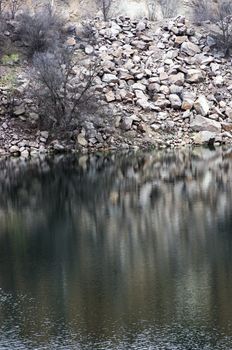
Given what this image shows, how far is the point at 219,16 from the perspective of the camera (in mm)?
58281

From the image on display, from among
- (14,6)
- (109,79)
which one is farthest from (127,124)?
(14,6)

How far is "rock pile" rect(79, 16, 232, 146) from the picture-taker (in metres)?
47.7

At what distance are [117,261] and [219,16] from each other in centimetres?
4247

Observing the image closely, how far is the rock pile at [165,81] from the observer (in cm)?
4769

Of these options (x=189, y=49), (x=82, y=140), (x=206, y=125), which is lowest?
(x=82, y=140)

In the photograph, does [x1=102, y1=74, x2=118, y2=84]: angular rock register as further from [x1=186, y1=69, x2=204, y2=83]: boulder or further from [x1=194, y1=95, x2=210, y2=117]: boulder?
→ [x1=194, y1=95, x2=210, y2=117]: boulder

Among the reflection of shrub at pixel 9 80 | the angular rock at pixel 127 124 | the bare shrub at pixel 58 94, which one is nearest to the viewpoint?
the bare shrub at pixel 58 94

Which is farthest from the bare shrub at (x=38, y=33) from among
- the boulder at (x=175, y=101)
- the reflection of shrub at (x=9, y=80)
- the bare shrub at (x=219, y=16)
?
the bare shrub at (x=219, y=16)

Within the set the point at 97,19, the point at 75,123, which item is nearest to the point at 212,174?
the point at 75,123

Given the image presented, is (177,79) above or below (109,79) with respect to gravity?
below

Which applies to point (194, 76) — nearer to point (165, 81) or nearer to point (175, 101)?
point (165, 81)

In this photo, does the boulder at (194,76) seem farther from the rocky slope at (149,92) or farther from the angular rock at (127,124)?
the angular rock at (127,124)

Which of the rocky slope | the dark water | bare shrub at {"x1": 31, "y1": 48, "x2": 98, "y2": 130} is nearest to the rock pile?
the rocky slope

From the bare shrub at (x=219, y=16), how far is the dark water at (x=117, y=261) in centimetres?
2148
